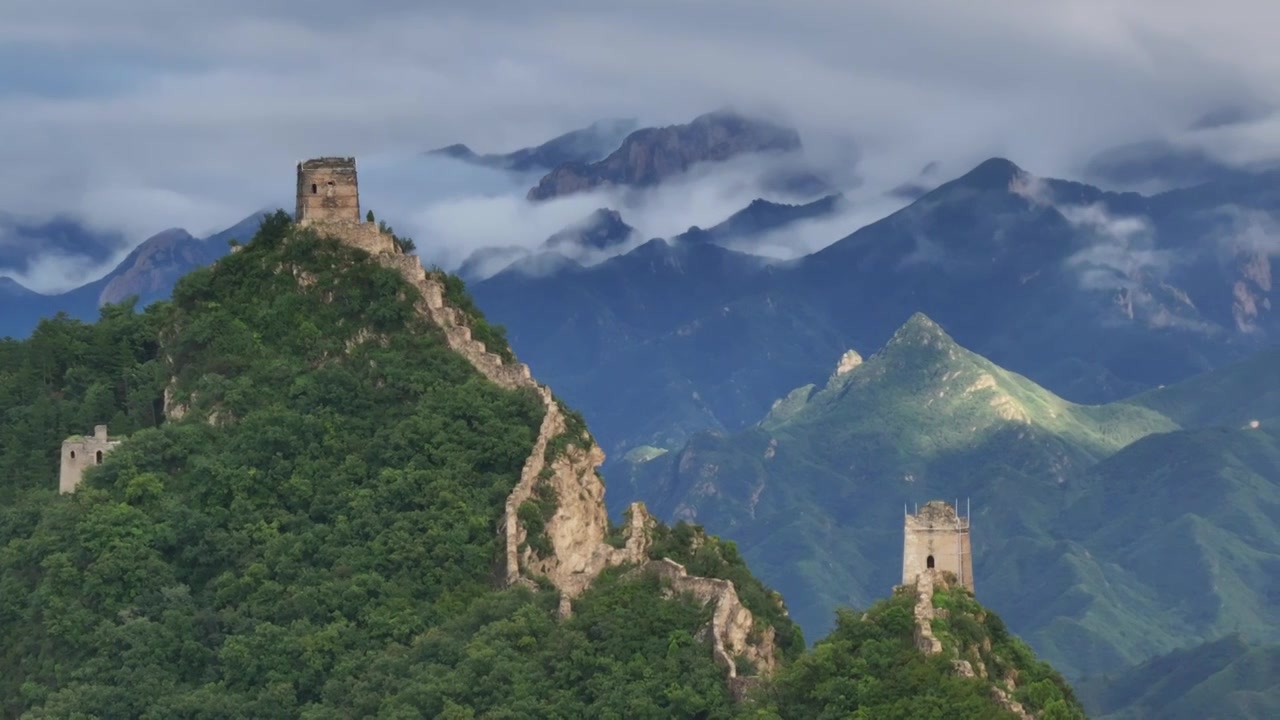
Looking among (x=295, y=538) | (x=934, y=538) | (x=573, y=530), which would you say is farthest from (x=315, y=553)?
(x=934, y=538)

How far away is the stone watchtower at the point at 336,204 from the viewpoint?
417 feet

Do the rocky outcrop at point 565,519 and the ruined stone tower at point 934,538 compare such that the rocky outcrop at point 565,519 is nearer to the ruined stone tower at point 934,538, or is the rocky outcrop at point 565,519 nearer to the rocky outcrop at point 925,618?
the ruined stone tower at point 934,538

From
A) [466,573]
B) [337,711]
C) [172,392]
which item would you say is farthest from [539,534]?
[172,392]

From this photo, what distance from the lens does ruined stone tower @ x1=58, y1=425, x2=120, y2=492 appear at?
4850 inches

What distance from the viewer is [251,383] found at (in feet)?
404

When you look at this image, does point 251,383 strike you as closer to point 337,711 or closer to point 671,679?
point 337,711

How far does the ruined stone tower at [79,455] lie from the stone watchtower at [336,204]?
11993mm

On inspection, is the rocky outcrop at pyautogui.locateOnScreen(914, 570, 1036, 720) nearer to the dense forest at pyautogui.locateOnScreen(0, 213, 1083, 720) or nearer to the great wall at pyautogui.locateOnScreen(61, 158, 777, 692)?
the dense forest at pyautogui.locateOnScreen(0, 213, 1083, 720)

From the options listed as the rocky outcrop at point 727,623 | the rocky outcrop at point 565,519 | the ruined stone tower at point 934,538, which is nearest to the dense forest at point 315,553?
the rocky outcrop at point 727,623

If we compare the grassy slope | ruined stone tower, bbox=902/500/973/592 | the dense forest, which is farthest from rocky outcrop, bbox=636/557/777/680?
ruined stone tower, bbox=902/500/973/592

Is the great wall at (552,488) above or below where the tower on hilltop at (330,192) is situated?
below

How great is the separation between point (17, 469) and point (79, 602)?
12.7m

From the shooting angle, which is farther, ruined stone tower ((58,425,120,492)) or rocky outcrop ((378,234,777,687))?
ruined stone tower ((58,425,120,492))

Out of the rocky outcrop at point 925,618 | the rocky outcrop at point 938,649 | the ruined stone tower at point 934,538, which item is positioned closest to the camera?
the rocky outcrop at point 938,649
